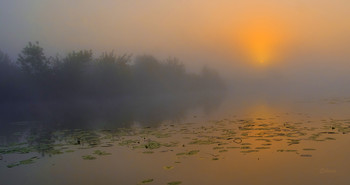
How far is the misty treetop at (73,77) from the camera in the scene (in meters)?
62.0

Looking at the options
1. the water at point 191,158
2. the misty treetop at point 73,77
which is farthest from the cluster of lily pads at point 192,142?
the misty treetop at point 73,77

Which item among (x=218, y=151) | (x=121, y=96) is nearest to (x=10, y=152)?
(x=218, y=151)

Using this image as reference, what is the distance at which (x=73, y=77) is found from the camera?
66.5 metres

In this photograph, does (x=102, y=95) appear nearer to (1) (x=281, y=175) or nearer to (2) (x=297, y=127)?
(2) (x=297, y=127)

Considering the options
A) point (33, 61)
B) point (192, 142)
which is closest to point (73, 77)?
point (33, 61)

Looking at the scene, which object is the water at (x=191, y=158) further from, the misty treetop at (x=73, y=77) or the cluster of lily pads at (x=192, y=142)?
the misty treetop at (x=73, y=77)

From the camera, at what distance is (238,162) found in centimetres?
1088

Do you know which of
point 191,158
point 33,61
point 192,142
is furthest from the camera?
point 33,61

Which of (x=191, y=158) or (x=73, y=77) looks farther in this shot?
(x=73, y=77)

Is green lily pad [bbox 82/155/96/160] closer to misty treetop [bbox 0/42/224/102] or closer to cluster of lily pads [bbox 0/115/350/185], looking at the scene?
cluster of lily pads [bbox 0/115/350/185]

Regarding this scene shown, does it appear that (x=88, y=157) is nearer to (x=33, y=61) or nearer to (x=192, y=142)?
(x=192, y=142)

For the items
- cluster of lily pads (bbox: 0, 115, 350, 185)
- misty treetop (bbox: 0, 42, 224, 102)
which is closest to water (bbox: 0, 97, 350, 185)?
cluster of lily pads (bbox: 0, 115, 350, 185)

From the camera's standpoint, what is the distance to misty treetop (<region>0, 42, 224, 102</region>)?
62000 mm

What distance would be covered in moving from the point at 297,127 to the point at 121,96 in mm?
67518
